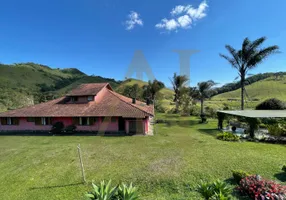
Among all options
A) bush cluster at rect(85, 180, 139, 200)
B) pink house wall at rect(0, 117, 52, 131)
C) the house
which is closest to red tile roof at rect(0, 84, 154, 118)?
the house

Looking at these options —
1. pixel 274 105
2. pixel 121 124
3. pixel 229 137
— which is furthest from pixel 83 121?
pixel 274 105

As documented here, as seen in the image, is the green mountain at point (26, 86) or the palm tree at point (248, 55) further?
the green mountain at point (26, 86)

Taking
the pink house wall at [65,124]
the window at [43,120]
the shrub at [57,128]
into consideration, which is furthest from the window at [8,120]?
the shrub at [57,128]

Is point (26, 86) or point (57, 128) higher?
point (26, 86)

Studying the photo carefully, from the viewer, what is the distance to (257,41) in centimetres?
2344

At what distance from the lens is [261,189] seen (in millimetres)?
6816

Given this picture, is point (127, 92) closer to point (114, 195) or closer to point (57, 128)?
point (57, 128)

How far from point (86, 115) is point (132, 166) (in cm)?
1344

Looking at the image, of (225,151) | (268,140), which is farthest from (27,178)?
(268,140)

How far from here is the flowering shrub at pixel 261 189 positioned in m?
6.42

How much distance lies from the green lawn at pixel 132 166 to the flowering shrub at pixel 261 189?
1.92 m

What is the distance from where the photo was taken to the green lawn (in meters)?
8.73

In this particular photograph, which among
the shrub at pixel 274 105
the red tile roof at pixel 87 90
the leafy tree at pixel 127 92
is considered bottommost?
the shrub at pixel 274 105

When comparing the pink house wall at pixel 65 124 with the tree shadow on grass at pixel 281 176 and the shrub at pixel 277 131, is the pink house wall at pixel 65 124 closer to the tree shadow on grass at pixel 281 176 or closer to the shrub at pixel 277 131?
the tree shadow on grass at pixel 281 176
